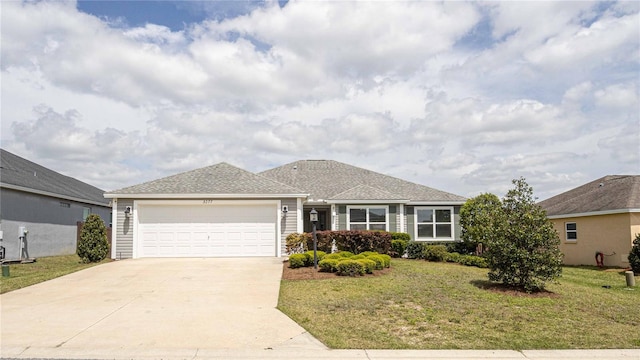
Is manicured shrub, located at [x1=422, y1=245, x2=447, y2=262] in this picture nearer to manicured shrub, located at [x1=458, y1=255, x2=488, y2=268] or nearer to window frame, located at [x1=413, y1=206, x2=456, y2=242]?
manicured shrub, located at [x1=458, y1=255, x2=488, y2=268]

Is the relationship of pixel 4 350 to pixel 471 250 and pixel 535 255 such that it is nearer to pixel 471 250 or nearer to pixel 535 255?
pixel 535 255

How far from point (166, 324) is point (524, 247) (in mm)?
8680

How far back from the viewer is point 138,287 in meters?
12.7

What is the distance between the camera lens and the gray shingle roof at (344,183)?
22984 mm

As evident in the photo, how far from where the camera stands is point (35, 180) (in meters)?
23.7

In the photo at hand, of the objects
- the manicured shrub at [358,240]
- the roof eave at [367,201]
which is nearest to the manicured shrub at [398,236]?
the manicured shrub at [358,240]

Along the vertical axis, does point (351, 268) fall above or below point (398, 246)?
below

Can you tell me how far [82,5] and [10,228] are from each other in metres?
10.9

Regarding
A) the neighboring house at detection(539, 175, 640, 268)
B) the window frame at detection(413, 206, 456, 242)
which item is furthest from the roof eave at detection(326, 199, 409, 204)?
the neighboring house at detection(539, 175, 640, 268)

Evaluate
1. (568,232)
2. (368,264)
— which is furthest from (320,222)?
(568,232)

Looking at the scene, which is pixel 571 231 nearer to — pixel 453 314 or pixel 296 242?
pixel 296 242

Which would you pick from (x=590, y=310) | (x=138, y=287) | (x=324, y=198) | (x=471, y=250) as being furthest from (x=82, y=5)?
(x=471, y=250)

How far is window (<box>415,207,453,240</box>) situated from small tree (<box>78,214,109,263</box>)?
536 inches

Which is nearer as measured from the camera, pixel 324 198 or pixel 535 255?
pixel 535 255
